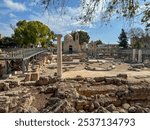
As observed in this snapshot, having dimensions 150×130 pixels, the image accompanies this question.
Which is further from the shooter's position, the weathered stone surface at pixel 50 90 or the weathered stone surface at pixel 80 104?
the weathered stone surface at pixel 50 90

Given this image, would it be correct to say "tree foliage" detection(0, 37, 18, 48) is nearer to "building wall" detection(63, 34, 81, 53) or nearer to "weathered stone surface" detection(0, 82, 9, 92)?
"building wall" detection(63, 34, 81, 53)

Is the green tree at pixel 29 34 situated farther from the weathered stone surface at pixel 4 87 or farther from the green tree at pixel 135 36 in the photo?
the green tree at pixel 135 36

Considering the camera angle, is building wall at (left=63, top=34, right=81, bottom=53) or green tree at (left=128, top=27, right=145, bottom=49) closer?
green tree at (left=128, top=27, right=145, bottom=49)

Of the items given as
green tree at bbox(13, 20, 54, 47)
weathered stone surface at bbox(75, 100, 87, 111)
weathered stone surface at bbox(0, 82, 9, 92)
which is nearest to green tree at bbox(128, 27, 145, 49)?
weathered stone surface at bbox(75, 100, 87, 111)

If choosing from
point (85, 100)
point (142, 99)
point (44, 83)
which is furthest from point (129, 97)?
point (44, 83)

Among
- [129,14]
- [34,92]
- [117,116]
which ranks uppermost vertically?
[129,14]

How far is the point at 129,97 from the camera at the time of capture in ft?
38.2

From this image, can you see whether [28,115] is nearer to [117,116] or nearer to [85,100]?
[117,116]

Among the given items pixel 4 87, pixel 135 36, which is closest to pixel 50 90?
pixel 4 87

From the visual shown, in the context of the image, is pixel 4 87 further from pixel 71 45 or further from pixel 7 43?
pixel 71 45

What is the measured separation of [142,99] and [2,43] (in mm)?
61344

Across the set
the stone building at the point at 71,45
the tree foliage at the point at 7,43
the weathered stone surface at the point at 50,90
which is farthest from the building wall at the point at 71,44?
the weathered stone surface at the point at 50,90

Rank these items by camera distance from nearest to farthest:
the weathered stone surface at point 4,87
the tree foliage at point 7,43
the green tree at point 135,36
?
the green tree at point 135,36 → the weathered stone surface at point 4,87 → the tree foliage at point 7,43

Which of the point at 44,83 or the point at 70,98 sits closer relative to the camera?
the point at 70,98
